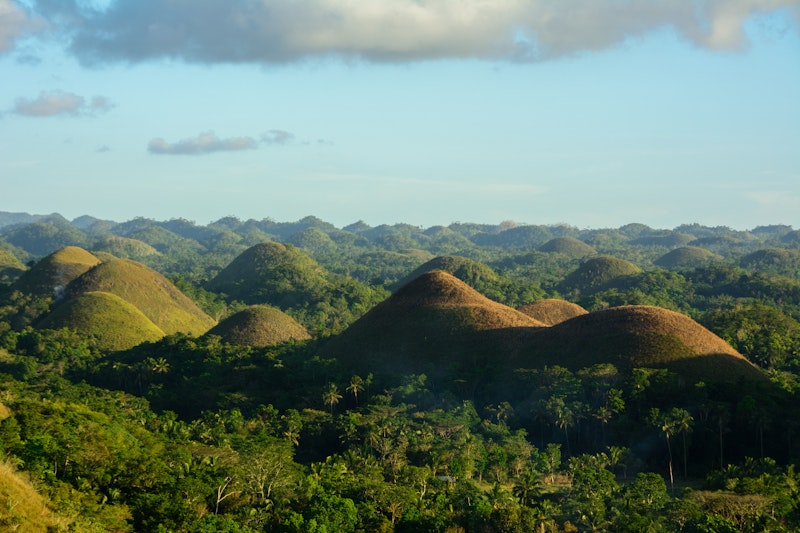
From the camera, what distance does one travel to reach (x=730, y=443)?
62.3m

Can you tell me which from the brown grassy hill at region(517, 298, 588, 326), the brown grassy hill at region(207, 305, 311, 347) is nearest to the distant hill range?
the brown grassy hill at region(517, 298, 588, 326)

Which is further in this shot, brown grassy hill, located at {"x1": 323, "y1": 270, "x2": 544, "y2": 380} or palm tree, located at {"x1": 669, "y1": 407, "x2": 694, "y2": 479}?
brown grassy hill, located at {"x1": 323, "y1": 270, "x2": 544, "y2": 380}

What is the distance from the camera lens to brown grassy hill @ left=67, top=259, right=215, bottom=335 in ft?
428

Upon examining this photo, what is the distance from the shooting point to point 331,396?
72.5 m

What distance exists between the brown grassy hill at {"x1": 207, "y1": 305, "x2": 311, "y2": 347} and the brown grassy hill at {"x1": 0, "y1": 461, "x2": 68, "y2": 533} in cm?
7106

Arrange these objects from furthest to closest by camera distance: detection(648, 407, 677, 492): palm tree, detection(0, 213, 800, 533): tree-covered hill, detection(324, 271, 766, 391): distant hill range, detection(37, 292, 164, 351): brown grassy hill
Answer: detection(37, 292, 164, 351): brown grassy hill, detection(324, 271, 766, 391): distant hill range, detection(648, 407, 677, 492): palm tree, detection(0, 213, 800, 533): tree-covered hill

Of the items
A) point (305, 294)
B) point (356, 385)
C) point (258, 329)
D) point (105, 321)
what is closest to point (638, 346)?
point (356, 385)

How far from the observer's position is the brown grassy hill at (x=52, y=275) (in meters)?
134

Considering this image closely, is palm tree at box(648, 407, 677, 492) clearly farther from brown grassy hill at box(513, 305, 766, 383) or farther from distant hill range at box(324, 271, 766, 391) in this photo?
distant hill range at box(324, 271, 766, 391)

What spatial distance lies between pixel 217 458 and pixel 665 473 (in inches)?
1363

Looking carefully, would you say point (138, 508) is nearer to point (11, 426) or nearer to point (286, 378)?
point (11, 426)

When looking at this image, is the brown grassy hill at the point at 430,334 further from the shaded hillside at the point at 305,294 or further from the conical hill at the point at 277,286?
the conical hill at the point at 277,286

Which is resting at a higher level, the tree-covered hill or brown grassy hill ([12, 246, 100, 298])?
brown grassy hill ([12, 246, 100, 298])

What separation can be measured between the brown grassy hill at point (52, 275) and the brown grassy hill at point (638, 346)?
89.9 m
